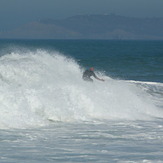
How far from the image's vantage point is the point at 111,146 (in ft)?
45.6

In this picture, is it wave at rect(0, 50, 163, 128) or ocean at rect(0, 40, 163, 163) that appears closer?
ocean at rect(0, 40, 163, 163)

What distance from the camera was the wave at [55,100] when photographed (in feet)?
57.1

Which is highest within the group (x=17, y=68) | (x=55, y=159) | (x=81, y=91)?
(x=17, y=68)

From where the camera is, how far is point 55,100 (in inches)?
747

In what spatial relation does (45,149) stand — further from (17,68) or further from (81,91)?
(17,68)

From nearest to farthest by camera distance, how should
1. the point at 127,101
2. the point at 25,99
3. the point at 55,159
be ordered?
the point at 55,159 < the point at 25,99 < the point at 127,101

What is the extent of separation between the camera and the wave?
1741 centimetres

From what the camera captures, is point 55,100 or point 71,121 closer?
point 71,121

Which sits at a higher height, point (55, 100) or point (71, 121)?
point (55, 100)

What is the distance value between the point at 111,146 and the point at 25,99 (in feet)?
16.5

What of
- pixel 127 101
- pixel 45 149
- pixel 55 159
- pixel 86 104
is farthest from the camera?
pixel 127 101

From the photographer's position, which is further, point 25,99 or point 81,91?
point 81,91

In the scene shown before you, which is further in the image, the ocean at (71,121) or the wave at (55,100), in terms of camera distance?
the wave at (55,100)

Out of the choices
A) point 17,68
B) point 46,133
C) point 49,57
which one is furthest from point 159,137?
point 49,57
